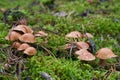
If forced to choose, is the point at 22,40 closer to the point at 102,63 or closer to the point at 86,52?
the point at 86,52

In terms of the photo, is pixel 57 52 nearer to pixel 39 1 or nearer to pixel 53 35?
pixel 53 35

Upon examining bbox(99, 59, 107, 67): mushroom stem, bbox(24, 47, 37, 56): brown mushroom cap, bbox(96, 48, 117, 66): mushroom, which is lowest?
bbox(99, 59, 107, 67): mushroom stem

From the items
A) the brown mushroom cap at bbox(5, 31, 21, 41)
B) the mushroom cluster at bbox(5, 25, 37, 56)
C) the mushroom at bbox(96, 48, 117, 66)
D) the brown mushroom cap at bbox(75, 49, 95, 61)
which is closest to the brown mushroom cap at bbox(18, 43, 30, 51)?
the mushroom cluster at bbox(5, 25, 37, 56)

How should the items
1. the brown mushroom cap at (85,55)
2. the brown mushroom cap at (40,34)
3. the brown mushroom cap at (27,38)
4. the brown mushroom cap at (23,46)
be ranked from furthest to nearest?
the brown mushroom cap at (40,34), the brown mushroom cap at (27,38), the brown mushroom cap at (23,46), the brown mushroom cap at (85,55)

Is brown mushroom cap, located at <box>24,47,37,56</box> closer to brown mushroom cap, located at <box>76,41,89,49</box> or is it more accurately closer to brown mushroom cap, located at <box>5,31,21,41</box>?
brown mushroom cap, located at <box>5,31,21,41</box>

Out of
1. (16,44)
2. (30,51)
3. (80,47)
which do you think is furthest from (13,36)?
(80,47)

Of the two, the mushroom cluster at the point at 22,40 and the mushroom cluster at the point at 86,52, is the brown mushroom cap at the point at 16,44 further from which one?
the mushroom cluster at the point at 86,52

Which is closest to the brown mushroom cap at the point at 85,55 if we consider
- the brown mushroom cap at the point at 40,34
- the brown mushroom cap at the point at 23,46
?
the brown mushroom cap at the point at 23,46

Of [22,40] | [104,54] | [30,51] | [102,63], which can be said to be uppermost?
[22,40]

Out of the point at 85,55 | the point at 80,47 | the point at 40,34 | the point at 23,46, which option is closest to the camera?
the point at 85,55

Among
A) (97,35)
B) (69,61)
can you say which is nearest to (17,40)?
(69,61)
